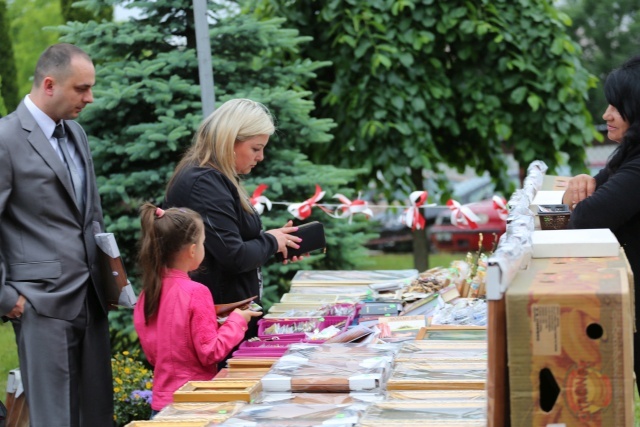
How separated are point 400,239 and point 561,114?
34.5 ft

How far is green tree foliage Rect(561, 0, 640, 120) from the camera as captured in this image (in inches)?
1048

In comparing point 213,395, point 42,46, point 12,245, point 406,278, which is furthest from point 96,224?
point 42,46

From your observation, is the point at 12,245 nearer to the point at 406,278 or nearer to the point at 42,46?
the point at 406,278

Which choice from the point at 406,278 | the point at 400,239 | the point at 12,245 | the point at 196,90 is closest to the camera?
the point at 12,245

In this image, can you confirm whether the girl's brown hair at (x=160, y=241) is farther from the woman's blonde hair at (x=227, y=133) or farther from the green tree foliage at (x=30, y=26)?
the green tree foliage at (x=30, y=26)

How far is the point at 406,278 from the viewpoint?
5227 millimetres

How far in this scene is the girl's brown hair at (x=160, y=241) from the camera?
3818 mm

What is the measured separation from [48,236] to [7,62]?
9187 mm

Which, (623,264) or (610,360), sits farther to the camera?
(623,264)

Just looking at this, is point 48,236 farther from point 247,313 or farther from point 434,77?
point 434,77

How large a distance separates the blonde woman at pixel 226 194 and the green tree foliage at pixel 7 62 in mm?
8492

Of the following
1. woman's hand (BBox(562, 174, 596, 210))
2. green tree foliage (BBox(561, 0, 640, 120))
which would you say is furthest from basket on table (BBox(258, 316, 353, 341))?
green tree foliage (BBox(561, 0, 640, 120))

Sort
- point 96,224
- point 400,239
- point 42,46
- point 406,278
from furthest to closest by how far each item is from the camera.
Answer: point 400,239
point 42,46
point 406,278
point 96,224

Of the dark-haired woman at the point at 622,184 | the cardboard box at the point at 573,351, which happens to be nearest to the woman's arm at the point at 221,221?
the dark-haired woman at the point at 622,184
